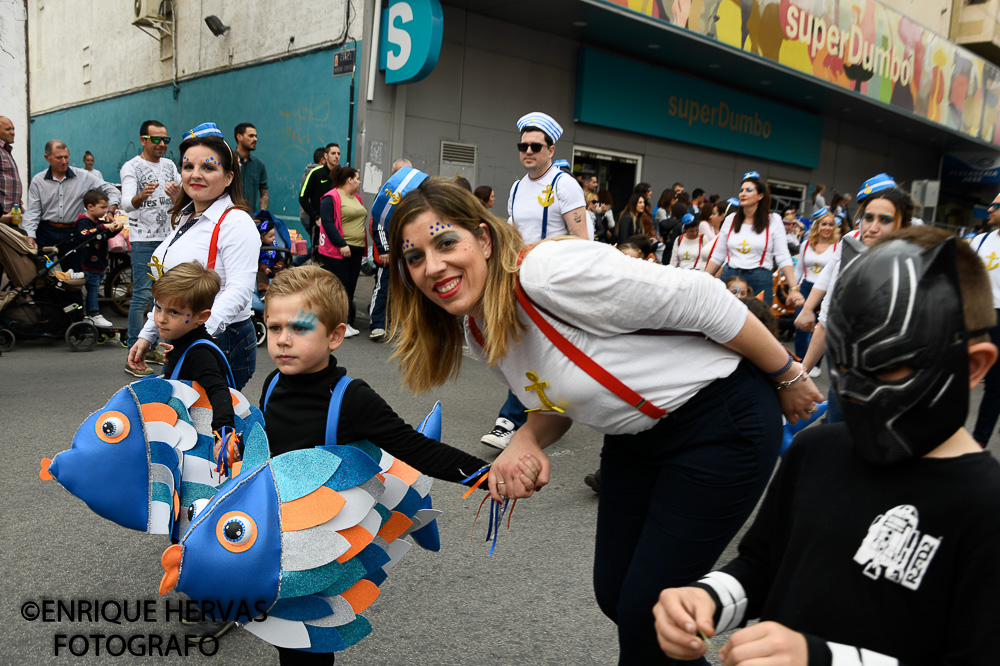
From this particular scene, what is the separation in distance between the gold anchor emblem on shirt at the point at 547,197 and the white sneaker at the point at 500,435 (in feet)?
5.26

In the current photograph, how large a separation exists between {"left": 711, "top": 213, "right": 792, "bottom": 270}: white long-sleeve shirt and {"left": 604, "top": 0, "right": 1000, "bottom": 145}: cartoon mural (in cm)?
662

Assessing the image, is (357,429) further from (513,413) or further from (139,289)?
(139,289)

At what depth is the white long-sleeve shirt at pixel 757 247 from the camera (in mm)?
6668

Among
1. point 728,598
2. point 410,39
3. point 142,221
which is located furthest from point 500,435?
point 410,39

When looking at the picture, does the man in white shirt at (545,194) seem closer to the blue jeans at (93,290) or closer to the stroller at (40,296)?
the stroller at (40,296)

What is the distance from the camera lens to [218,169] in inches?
139

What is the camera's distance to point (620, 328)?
1940mm

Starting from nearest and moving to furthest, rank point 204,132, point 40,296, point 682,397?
point 682,397 → point 204,132 → point 40,296

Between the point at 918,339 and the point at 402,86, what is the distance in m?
11.6

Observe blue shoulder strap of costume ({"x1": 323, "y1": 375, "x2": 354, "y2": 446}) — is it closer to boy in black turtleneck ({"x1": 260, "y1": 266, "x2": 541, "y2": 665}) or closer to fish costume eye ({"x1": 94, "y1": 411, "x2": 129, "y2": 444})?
boy in black turtleneck ({"x1": 260, "y1": 266, "x2": 541, "y2": 665})

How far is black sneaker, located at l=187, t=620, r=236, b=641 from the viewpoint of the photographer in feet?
9.37

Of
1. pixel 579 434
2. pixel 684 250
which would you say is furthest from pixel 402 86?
pixel 579 434

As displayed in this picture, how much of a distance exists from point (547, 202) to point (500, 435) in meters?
1.73

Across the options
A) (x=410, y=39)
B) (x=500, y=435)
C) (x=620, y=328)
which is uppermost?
(x=410, y=39)
